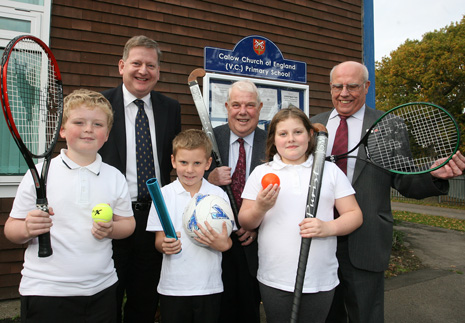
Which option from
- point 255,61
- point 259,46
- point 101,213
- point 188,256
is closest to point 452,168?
point 188,256

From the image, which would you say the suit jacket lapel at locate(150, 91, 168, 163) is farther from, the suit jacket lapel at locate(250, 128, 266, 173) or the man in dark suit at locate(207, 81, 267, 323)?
the suit jacket lapel at locate(250, 128, 266, 173)

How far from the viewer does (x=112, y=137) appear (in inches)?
97.1

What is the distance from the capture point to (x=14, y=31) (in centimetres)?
411

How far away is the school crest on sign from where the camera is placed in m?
5.71

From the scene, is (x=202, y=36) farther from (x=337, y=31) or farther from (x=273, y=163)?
(x=273, y=163)

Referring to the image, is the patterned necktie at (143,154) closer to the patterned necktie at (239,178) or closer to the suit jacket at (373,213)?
the patterned necktie at (239,178)

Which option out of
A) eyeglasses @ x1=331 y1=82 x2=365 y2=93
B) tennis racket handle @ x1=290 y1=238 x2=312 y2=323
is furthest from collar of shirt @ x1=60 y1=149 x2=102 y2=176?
eyeglasses @ x1=331 y1=82 x2=365 y2=93

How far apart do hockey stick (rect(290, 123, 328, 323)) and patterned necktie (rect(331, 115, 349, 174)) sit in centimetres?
52

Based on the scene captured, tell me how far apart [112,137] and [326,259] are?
1.73m

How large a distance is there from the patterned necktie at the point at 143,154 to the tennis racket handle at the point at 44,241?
2.77 feet

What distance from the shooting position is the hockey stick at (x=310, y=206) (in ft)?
5.88

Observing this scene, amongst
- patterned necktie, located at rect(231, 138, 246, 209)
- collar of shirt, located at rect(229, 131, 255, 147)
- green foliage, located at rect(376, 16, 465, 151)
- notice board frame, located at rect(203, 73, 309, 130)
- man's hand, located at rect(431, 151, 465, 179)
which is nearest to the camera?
man's hand, located at rect(431, 151, 465, 179)

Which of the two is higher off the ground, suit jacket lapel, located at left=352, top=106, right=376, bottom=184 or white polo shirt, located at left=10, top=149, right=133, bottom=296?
suit jacket lapel, located at left=352, top=106, right=376, bottom=184

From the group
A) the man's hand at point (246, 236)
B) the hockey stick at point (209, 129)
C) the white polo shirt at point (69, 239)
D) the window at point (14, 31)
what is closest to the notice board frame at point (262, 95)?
the hockey stick at point (209, 129)
